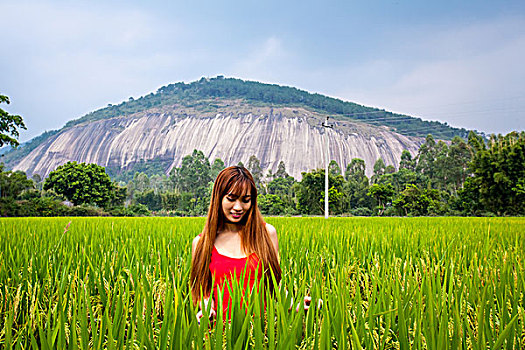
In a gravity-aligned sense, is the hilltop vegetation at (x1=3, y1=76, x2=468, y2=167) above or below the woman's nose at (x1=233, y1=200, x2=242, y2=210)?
above

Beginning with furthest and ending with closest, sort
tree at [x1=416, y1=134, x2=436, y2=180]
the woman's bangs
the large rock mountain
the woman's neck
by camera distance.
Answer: the large rock mountain < tree at [x1=416, y1=134, x2=436, y2=180] < the woman's neck < the woman's bangs

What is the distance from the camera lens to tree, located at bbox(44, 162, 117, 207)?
31641 millimetres

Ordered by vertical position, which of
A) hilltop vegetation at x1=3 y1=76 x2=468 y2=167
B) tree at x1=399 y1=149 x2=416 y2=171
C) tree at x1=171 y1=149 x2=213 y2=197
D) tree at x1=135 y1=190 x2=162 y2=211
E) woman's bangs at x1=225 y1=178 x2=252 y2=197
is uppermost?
hilltop vegetation at x1=3 y1=76 x2=468 y2=167

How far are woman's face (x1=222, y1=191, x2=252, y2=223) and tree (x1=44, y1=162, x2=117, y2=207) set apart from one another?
31.9 metres

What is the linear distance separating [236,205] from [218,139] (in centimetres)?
10978

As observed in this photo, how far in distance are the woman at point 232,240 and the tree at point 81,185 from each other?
1254 inches

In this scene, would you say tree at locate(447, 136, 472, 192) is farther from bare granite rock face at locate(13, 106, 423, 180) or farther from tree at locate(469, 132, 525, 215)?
bare granite rock face at locate(13, 106, 423, 180)

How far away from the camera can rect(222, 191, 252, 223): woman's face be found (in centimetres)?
178

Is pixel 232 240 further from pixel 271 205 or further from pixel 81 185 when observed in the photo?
pixel 81 185

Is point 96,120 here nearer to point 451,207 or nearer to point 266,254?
point 451,207

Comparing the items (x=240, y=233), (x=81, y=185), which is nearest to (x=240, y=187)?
(x=240, y=233)

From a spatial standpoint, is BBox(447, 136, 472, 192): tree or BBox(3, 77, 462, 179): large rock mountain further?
BBox(3, 77, 462, 179): large rock mountain

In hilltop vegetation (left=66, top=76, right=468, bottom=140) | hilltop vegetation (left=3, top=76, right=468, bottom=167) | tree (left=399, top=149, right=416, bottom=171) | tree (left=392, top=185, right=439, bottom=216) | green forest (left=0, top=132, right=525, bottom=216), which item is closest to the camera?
green forest (left=0, top=132, right=525, bottom=216)

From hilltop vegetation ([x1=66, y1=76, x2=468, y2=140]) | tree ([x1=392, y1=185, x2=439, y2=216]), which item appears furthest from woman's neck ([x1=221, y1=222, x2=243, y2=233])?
hilltop vegetation ([x1=66, y1=76, x2=468, y2=140])
